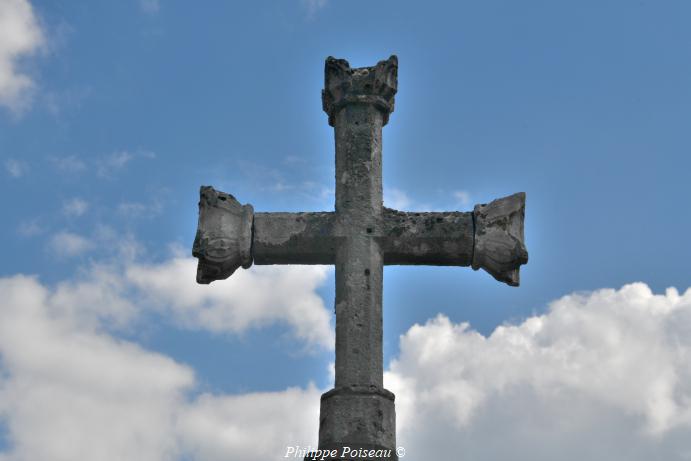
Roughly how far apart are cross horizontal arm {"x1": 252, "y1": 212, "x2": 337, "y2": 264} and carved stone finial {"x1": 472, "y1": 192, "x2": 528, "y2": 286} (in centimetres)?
110

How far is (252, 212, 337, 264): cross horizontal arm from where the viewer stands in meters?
7.64

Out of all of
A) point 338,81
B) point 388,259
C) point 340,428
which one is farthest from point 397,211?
point 340,428

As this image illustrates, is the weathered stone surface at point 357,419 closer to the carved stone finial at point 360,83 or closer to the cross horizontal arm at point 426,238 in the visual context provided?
the cross horizontal arm at point 426,238

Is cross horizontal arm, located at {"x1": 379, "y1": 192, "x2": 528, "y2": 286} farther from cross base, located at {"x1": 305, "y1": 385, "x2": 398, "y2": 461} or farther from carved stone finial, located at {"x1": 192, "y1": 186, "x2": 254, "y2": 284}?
cross base, located at {"x1": 305, "y1": 385, "x2": 398, "y2": 461}

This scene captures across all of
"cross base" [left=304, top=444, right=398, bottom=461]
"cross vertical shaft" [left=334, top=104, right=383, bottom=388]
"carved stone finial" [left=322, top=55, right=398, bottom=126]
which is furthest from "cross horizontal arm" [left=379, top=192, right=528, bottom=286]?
"cross base" [left=304, top=444, right=398, bottom=461]

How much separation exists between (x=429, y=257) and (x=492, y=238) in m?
0.49

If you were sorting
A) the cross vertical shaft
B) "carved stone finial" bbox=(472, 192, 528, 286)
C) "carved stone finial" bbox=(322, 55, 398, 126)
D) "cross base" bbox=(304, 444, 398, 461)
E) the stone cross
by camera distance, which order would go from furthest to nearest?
"carved stone finial" bbox=(322, 55, 398, 126) < "carved stone finial" bbox=(472, 192, 528, 286) < the stone cross < the cross vertical shaft < "cross base" bbox=(304, 444, 398, 461)

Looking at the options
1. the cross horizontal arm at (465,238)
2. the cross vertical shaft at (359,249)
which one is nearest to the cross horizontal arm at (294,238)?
the cross vertical shaft at (359,249)

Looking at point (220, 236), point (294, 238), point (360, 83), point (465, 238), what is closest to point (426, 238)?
point (465, 238)

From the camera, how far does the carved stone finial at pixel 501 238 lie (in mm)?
7617

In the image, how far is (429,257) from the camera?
25.5 ft

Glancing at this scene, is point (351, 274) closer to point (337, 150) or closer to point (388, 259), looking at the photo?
point (388, 259)

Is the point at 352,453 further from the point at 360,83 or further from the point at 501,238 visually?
the point at 360,83

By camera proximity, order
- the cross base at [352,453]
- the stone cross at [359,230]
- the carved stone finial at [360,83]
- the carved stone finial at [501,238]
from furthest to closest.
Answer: the carved stone finial at [360,83] → the carved stone finial at [501,238] → the stone cross at [359,230] → the cross base at [352,453]
